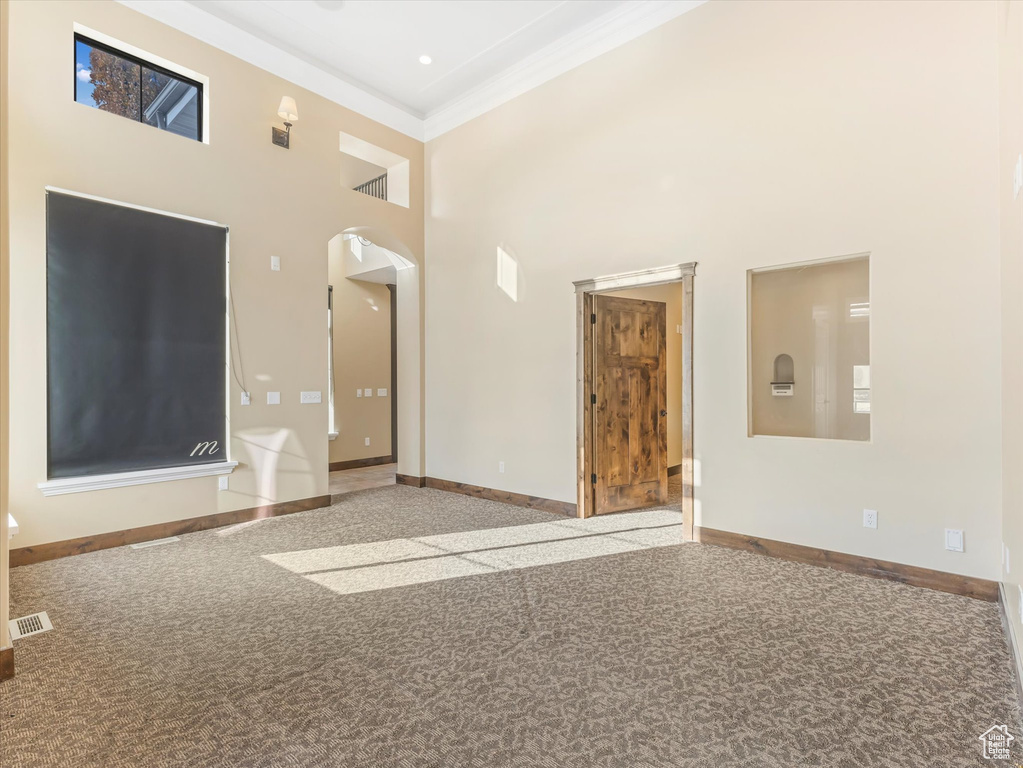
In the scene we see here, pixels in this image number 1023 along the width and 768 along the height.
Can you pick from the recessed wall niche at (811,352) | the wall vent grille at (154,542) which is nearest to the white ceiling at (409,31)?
the recessed wall niche at (811,352)

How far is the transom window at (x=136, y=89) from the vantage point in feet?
14.3

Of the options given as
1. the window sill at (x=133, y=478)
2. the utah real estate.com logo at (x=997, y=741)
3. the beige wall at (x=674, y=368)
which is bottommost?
the utah real estate.com logo at (x=997, y=741)

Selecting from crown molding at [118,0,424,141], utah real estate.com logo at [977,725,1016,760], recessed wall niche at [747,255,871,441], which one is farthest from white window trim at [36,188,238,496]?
utah real estate.com logo at [977,725,1016,760]

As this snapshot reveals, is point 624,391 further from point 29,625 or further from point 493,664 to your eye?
point 29,625

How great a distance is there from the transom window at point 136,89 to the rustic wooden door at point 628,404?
13.7ft

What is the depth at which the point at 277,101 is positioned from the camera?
5.35m

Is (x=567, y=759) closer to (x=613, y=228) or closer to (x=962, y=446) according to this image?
(x=962, y=446)

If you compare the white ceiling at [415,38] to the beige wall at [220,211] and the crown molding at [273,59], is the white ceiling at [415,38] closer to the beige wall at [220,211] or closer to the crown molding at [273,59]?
the crown molding at [273,59]

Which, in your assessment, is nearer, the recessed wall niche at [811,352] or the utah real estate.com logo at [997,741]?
the utah real estate.com logo at [997,741]

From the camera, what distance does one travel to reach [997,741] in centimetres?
190

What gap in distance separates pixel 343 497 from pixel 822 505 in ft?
15.8

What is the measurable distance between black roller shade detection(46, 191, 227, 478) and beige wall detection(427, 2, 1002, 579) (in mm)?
2713

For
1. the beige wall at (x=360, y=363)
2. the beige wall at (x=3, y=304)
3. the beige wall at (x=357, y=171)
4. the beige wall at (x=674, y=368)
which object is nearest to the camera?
the beige wall at (x=3, y=304)

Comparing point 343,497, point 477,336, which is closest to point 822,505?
point 477,336
